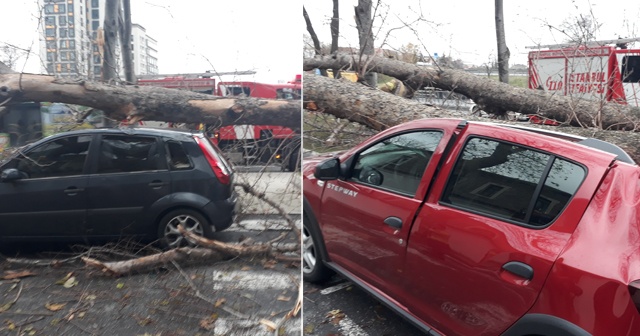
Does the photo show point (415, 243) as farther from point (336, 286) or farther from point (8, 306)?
point (8, 306)

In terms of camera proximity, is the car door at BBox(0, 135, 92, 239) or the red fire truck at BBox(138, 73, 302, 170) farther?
the red fire truck at BBox(138, 73, 302, 170)

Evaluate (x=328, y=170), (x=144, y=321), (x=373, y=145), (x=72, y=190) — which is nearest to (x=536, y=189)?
(x=373, y=145)

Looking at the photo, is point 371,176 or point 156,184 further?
point 371,176

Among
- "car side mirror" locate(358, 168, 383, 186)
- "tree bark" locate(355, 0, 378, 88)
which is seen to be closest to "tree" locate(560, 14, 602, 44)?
"tree bark" locate(355, 0, 378, 88)

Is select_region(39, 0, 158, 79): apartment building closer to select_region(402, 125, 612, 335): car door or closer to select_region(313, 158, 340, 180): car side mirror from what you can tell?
select_region(402, 125, 612, 335): car door

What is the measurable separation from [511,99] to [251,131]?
21.4 ft

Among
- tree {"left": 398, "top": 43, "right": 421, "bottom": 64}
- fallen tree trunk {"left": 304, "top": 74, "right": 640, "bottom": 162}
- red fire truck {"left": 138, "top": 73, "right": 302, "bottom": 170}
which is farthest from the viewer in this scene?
tree {"left": 398, "top": 43, "right": 421, "bottom": 64}

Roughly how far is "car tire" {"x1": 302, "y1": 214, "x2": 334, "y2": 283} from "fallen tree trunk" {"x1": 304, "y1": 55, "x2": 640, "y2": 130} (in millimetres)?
2863

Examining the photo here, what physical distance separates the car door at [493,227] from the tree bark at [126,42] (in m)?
1.99

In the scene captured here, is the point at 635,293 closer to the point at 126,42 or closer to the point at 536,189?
the point at 536,189

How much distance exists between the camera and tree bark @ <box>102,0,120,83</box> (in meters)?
1.17

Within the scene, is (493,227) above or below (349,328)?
above

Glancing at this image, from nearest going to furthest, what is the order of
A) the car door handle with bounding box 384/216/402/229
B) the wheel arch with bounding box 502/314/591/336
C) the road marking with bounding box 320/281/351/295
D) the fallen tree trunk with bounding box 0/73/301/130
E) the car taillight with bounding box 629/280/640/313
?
the fallen tree trunk with bounding box 0/73/301/130 < the car taillight with bounding box 629/280/640/313 < the wheel arch with bounding box 502/314/591/336 < the car door handle with bounding box 384/216/402/229 < the road marking with bounding box 320/281/351/295

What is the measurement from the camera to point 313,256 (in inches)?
168
